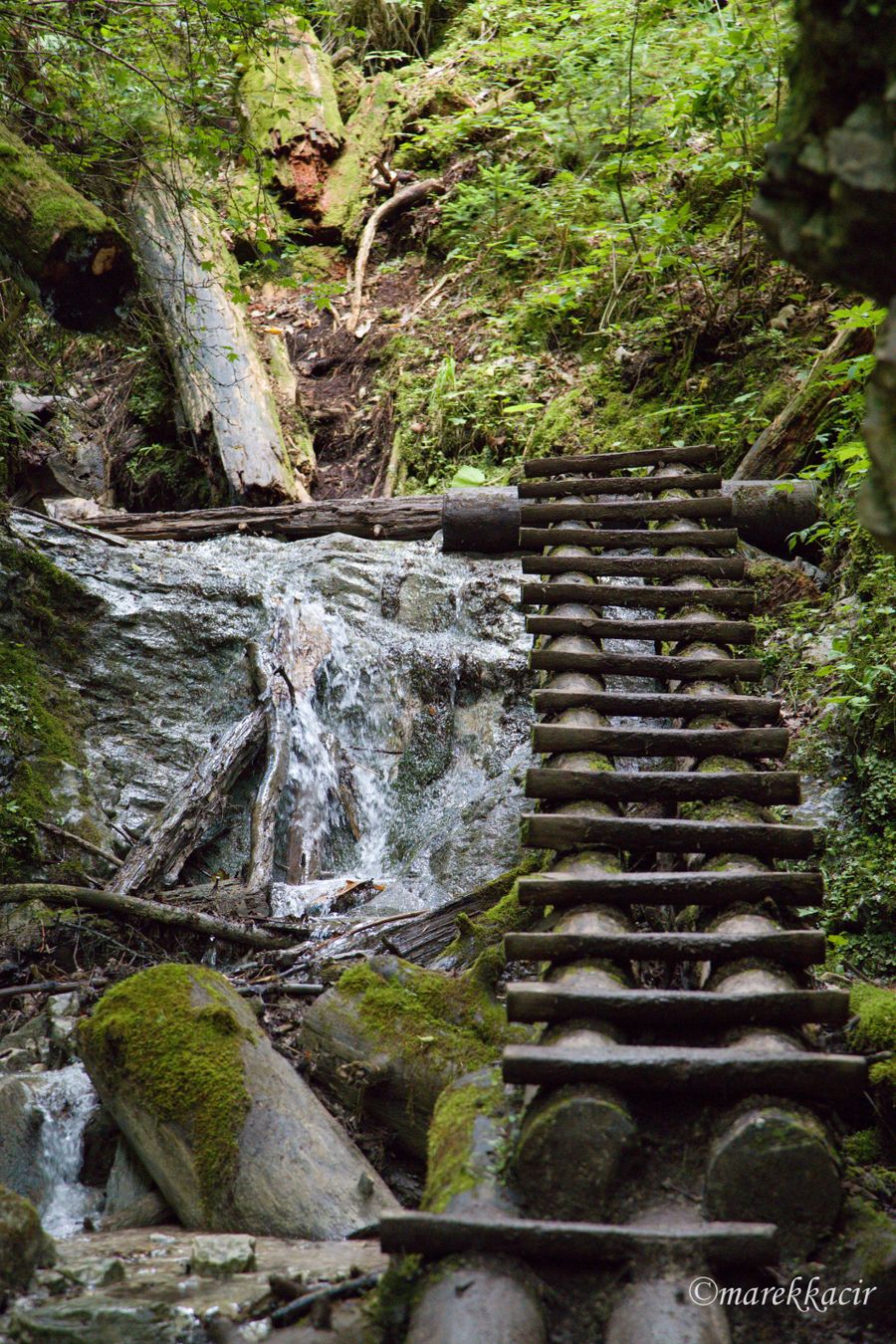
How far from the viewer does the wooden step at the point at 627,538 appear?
600 centimetres

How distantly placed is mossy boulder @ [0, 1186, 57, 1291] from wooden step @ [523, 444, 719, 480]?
17.7 ft

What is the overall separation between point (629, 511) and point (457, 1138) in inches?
177

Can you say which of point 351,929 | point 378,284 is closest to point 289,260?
point 378,284

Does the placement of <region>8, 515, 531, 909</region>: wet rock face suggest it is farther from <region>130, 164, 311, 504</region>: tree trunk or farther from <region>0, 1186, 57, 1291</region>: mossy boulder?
<region>0, 1186, 57, 1291</region>: mossy boulder

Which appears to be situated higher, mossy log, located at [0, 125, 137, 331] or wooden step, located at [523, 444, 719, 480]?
mossy log, located at [0, 125, 137, 331]

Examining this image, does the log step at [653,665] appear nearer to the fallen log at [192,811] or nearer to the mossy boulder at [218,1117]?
the fallen log at [192,811]

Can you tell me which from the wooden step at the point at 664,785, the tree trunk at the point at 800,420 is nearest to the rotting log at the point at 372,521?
the tree trunk at the point at 800,420

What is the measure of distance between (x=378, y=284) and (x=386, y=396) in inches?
104

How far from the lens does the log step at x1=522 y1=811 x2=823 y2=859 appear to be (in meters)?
3.43

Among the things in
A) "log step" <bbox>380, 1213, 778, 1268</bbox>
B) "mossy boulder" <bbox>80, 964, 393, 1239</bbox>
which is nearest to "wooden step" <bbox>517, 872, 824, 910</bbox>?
"mossy boulder" <bbox>80, 964, 393, 1239</bbox>

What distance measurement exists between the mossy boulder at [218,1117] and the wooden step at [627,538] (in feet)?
12.2

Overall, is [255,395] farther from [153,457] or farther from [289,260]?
[289,260]

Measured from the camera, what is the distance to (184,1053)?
3227 mm

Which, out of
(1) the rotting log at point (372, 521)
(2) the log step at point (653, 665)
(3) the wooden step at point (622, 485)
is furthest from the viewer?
(1) the rotting log at point (372, 521)
